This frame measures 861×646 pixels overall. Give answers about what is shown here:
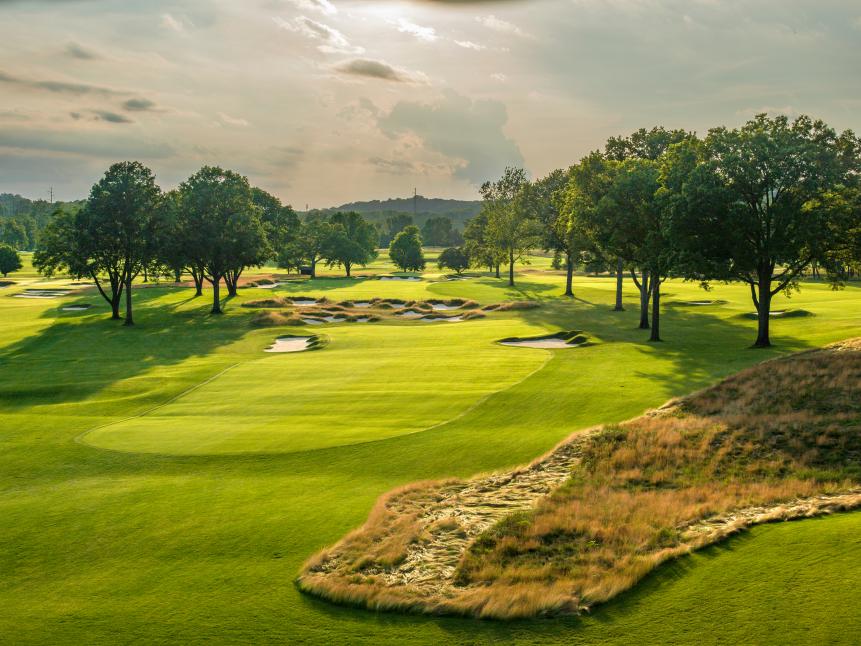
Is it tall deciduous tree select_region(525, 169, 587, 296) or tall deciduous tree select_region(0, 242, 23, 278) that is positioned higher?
tall deciduous tree select_region(525, 169, 587, 296)

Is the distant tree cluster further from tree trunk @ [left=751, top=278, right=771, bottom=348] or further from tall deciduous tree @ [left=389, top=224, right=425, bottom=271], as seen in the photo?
tall deciduous tree @ [left=389, top=224, right=425, bottom=271]

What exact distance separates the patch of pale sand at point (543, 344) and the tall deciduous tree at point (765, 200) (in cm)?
1002

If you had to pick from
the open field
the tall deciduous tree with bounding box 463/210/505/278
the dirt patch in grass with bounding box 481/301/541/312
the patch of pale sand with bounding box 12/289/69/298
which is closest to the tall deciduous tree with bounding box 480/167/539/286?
the tall deciduous tree with bounding box 463/210/505/278

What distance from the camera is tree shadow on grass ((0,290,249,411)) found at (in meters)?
37.3

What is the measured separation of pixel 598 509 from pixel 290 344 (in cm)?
4280

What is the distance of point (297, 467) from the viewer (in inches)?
856

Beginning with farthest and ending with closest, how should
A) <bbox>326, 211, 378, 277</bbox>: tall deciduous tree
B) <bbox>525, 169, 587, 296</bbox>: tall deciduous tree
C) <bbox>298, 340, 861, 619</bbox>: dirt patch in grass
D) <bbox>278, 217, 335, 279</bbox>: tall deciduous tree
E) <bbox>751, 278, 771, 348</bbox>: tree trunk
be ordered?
<bbox>326, 211, 378, 277</bbox>: tall deciduous tree → <bbox>278, 217, 335, 279</bbox>: tall deciduous tree → <bbox>525, 169, 587, 296</bbox>: tall deciduous tree → <bbox>751, 278, 771, 348</bbox>: tree trunk → <bbox>298, 340, 861, 619</bbox>: dirt patch in grass

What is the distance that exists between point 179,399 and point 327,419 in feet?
36.3

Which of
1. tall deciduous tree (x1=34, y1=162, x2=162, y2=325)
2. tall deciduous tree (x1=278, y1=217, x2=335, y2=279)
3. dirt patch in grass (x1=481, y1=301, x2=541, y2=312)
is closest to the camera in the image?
tall deciduous tree (x1=34, y1=162, x2=162, y2=325)

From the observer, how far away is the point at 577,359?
3947cm

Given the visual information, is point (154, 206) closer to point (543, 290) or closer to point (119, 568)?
point (543, 290)

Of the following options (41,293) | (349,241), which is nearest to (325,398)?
(41,293)

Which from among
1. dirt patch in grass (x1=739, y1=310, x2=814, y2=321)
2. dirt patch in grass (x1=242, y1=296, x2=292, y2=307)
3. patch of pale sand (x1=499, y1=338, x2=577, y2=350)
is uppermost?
dirt patch in grass (x1=739, y1=310, x2=814, y2=321)

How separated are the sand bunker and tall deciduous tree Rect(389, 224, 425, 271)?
104312 millimetres
